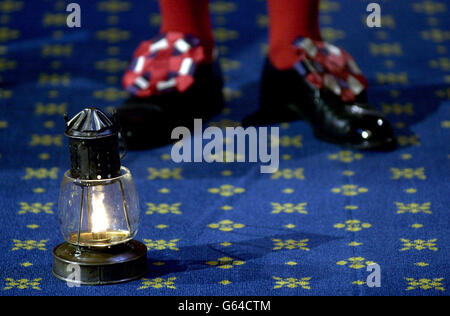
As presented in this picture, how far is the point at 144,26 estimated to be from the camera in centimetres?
276

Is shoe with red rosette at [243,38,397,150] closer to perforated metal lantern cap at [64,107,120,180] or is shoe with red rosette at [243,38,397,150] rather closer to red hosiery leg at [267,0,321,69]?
red hosiery leg at [267,0,321,69]

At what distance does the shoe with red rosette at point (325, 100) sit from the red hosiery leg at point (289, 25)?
0.07 feet

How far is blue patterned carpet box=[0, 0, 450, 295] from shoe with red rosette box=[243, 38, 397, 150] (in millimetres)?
38

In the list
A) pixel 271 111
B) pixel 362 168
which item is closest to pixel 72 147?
pixel 362 168

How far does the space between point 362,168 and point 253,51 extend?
88 cm

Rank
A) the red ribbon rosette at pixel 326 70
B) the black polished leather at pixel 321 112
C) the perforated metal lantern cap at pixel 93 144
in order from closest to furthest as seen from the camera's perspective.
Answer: the perforated metal lantern cap at pixel 93 144, the black polished leather at pixel 321 112, the red ribbon rosette at pixel 326 70

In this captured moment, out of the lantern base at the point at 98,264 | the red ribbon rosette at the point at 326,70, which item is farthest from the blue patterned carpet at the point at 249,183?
the red ribbon rosette at the point at 326,70

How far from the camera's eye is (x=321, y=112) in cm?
192

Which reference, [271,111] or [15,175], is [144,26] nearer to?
[271,111]

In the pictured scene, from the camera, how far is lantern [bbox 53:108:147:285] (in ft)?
4.09

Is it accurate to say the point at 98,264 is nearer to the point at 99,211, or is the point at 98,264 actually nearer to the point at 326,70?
the point at 99,211

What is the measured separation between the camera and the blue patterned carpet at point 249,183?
1312mm

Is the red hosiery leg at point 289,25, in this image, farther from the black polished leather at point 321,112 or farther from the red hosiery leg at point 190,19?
the red hosiery leg at point 190,19

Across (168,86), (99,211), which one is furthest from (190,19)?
(99,211)
